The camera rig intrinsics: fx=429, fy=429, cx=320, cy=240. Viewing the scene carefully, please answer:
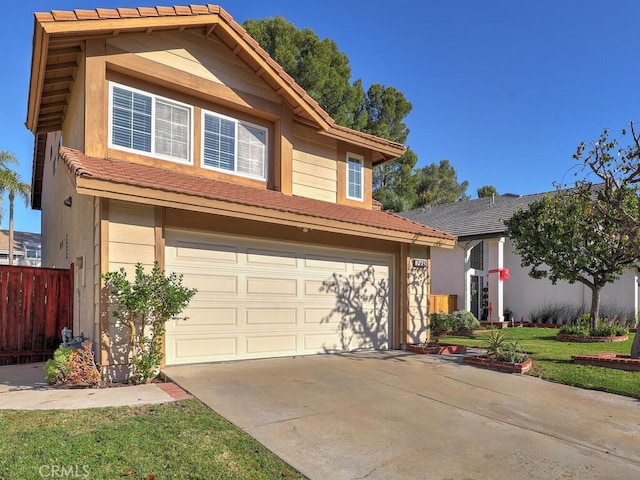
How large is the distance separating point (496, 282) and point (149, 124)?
1619 centimetres

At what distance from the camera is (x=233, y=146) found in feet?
32.1

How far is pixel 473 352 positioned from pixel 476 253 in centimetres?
1028

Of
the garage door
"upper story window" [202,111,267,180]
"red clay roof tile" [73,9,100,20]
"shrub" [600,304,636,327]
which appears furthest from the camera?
"shrub" [600,304,636,327]

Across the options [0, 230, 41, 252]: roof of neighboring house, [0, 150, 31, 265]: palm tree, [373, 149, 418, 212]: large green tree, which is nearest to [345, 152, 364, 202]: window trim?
[373, 149, 418, 212]: large green tree

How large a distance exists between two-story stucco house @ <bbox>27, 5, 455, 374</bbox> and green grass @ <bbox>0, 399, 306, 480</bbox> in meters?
2.17

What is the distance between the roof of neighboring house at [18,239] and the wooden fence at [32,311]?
36.0 meters

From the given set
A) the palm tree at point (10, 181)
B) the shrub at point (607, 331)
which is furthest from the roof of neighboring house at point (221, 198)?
the palm tree at point (10, 181)

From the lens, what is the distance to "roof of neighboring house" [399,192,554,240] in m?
19.7

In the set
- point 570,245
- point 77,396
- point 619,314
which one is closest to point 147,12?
point 77,396

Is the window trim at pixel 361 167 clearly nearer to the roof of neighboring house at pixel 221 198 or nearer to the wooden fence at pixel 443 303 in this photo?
A: the roof of neighboring house at pixel 221 198

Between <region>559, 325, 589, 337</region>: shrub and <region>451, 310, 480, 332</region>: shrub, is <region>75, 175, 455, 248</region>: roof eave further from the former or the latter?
<region>559, 325, 589, 337</region>: shrub

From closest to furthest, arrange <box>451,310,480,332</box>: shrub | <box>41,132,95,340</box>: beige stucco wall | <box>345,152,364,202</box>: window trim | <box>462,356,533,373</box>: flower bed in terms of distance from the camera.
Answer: <box>41,132,95,340</box>: beige stucco wall → <box>462,356,533,373</box>: flower bed → <box>345,152,364,202</box>: window trim → <box>451,310,480,332</box>: shrub

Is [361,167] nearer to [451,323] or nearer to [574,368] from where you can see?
[451,323]

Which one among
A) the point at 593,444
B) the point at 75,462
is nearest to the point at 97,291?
the point at 75,462
